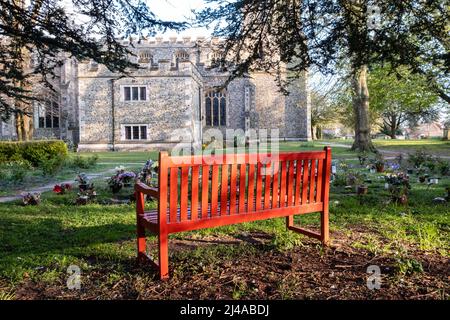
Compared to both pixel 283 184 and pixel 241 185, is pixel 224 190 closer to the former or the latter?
pixel 241 185

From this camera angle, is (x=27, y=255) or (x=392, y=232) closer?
(x=27, y=255)

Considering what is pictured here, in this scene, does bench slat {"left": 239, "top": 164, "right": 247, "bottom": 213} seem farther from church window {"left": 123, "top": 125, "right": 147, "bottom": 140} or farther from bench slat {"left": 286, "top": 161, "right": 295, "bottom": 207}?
church window {"left": 123, "top": 125, "right": 147, "bottom": 140}

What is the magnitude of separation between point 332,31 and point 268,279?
384 centimetres

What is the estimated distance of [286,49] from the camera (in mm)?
5668

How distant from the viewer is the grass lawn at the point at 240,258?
277 centimetres

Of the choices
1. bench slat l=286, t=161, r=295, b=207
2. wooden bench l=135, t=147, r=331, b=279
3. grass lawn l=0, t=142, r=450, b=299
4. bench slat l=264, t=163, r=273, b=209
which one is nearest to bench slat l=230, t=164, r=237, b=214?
wooden bench l=135, t=147, r=331, b=279

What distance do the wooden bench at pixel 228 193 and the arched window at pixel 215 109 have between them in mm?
28949

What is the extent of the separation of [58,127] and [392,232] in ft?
98.4

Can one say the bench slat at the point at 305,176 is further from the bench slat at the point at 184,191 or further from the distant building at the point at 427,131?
the distant building at the point at 427,131

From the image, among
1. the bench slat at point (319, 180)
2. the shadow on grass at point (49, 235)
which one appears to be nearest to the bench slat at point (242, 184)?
the bench slat at point (319, 180)

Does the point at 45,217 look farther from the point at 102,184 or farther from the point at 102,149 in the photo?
the point at 102,149

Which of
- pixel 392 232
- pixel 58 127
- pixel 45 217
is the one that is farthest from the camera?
pixel 58 127

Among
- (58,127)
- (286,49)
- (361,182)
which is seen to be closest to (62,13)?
(286,49)

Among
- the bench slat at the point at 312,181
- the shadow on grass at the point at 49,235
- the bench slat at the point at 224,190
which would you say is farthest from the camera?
the shadow on grass at the point at 49,235
